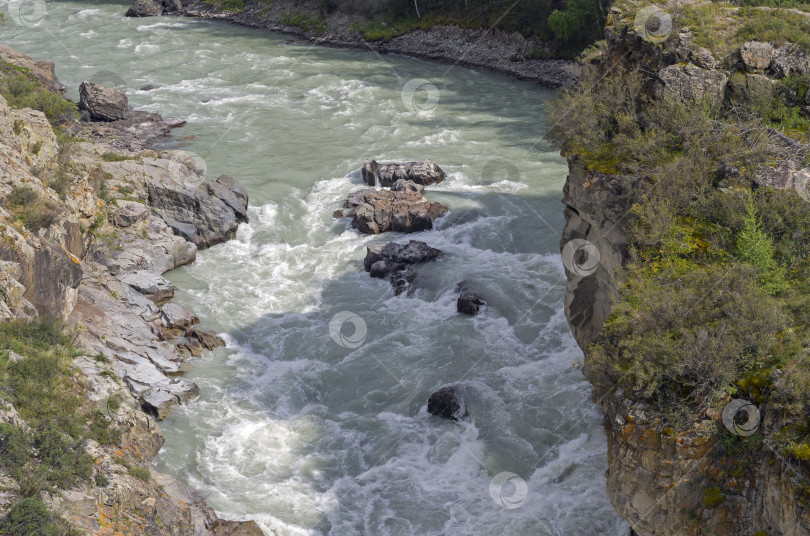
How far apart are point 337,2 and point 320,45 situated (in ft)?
24.2

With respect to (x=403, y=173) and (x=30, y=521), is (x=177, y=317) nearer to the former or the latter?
(x=30, y=521)

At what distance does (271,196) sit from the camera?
31109mm

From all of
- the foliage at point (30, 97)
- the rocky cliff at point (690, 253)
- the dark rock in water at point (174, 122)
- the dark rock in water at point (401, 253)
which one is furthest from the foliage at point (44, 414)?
the dark rock in water at point (174, 122)

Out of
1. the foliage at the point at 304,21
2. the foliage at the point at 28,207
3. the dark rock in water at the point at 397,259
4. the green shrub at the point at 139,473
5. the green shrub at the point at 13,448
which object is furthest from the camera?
the foliage at the point at 304,21

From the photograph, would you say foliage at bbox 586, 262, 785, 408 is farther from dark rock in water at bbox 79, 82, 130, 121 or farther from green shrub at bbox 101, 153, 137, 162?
dark rock in water at bbox 79, 82, 130, 121

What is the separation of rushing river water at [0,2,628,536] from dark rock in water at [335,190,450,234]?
1.50ft

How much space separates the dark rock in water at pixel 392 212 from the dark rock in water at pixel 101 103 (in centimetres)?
1497

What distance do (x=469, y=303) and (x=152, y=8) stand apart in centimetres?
5257

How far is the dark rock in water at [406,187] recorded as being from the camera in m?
30.2

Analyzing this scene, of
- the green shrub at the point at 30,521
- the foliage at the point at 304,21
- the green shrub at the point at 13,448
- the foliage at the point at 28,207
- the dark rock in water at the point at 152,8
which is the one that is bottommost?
the foliage at the point at 304,21

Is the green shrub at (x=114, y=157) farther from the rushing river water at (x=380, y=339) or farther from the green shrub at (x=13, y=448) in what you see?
the green shrub at (x=13, y=448)

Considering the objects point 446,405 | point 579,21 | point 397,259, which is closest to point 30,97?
point 397,259

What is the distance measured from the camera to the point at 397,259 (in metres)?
A: 26.0

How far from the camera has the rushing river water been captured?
1656 centimetres
